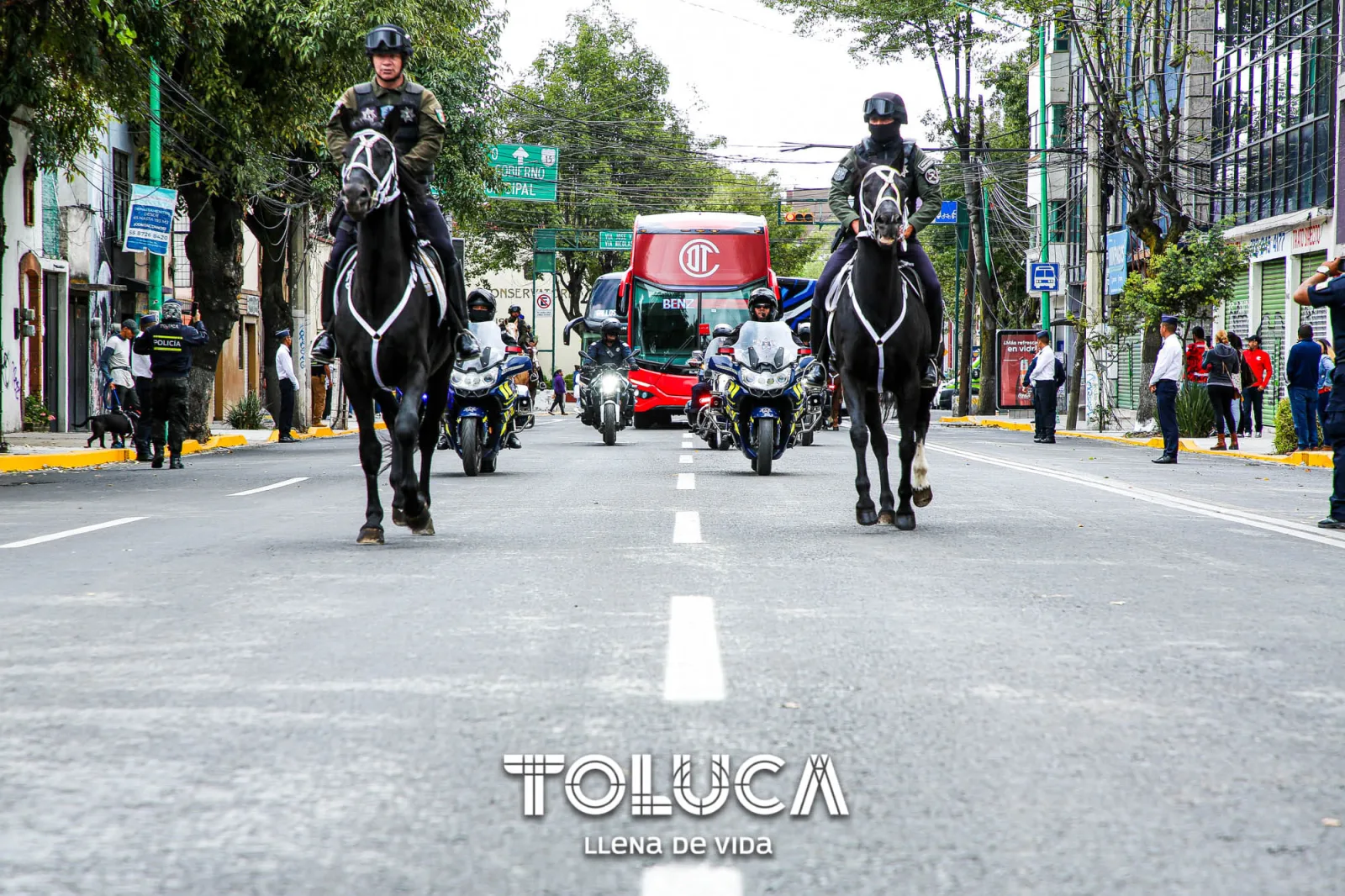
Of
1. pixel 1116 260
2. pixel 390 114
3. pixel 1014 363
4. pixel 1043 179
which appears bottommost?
pixel 1014 363

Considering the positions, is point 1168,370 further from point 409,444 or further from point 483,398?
point 409,444

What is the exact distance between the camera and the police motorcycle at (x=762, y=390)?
16047 mm

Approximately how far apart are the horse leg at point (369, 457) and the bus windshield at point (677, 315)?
23.3 m

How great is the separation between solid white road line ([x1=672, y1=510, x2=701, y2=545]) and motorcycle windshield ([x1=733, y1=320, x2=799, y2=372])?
5.28 meters

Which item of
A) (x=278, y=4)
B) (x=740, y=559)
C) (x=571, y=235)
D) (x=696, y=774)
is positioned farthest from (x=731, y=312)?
(x=571, y=235)

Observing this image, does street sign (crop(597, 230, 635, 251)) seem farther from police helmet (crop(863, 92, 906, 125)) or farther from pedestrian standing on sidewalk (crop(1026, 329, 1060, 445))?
police helmet (crop(863, 92, 906, 125))

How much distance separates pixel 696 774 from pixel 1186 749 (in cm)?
127

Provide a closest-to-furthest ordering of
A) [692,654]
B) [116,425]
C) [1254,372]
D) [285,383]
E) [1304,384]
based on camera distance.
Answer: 1. [692,654]
2. [1304,384]
3. [116,425]
4. [285,383]
5. [1254,372]

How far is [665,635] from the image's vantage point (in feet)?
18.9

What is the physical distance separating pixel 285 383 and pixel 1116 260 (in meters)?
17.2

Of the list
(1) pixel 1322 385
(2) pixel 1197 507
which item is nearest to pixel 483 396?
(2) pixel 1197 507

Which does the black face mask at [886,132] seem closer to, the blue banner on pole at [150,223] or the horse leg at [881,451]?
the horse leg at [881,451]

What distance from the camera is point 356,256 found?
30.8ft

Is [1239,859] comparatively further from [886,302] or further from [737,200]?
[737,200]
